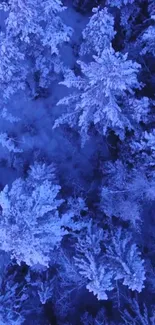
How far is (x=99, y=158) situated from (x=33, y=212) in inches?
106

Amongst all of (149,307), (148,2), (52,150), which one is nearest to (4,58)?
(52,150)

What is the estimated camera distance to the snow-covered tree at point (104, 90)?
16.8ft

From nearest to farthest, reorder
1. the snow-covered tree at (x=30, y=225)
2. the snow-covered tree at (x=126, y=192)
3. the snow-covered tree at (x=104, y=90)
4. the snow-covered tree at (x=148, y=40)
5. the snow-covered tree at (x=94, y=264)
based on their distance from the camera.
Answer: the snow-covered tree at (x=104, y=90) < the snow-covered tree at (x=30, y=225) < the snow-covered tree at (x=94, y=264) < the snow-covered tree at (x=148, y=40) < the snow-covered tree at (x=126, y=192)

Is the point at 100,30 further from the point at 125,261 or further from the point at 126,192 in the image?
the point at 125,261

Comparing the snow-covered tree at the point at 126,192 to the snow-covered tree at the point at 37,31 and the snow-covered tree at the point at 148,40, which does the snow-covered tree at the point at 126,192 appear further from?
the snow-covered tree at the point at 37,31

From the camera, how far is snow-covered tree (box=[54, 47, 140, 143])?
5.11m

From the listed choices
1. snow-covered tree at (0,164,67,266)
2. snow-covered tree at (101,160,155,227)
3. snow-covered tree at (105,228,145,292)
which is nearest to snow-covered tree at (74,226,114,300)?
snow-covered tree at (105,228,145,292)

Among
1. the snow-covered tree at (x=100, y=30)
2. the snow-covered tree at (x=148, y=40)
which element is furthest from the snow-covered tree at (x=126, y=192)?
the snow-covered tree at (x=100, y=30)

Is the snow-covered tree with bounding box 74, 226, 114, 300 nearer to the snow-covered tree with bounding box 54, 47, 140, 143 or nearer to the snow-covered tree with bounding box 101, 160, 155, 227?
the snow-covered tree with bounding box 101, 160, 155, 227

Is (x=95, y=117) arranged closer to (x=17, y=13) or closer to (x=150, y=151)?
(x=150, y=151)

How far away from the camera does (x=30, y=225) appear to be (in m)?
5.49

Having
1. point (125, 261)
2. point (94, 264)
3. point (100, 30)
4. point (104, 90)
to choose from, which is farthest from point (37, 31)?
point (125, 261)

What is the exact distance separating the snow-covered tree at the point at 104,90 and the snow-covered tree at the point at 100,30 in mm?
354

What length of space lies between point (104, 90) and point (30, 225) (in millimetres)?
2657
